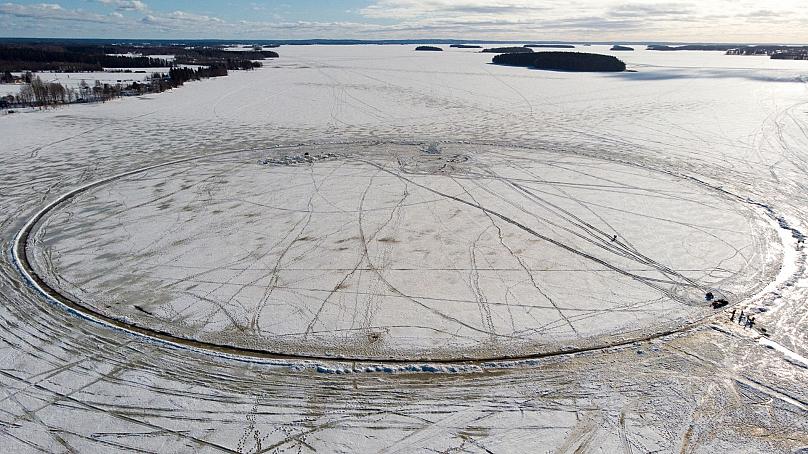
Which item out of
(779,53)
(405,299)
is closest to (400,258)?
(405,299)

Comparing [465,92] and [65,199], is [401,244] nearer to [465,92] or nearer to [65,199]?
[65,199]

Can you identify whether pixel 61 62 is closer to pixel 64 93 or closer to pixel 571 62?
pixel 64 93

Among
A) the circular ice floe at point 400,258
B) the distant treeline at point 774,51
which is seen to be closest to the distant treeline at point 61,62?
the circular ice floe at point 400,258

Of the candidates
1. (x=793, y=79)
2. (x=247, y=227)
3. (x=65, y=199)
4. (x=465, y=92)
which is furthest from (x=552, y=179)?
(x=793, y=79)

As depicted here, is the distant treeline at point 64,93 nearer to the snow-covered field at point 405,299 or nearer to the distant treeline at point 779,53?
the snow-covered field at point 405,299

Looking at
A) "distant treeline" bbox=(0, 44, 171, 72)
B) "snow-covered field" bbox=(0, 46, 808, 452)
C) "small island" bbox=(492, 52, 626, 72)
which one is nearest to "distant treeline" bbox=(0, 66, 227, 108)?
"snow-covered field" bbox=(0, 46, 808, 452)

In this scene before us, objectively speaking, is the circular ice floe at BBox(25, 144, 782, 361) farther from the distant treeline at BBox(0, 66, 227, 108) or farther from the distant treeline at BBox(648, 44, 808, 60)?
the distant treeline at BBox(648, 44, 808, 60)

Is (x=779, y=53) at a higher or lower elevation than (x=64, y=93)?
higher
